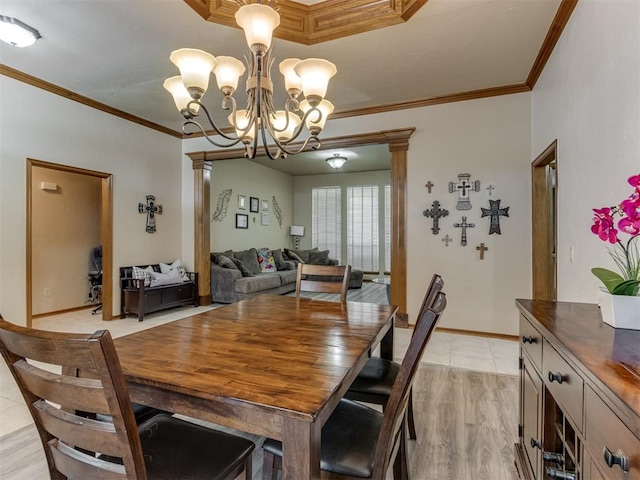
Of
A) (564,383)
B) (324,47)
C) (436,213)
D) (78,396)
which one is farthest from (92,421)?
(436,213)

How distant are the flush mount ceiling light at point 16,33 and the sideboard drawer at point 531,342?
403 centimetres

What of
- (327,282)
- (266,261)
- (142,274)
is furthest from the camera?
(266,261)

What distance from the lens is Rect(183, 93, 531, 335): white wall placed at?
3.71 meters

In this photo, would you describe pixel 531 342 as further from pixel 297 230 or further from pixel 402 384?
pixel 297 230

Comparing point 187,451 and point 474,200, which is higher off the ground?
point 474,200

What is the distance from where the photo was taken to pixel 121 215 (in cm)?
460

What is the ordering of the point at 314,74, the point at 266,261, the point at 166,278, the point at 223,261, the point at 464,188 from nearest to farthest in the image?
1. the point at 314,74
2. the point at 464,188
3. the point at 166,278
4. the point at 223,261
5. the point at 266,261

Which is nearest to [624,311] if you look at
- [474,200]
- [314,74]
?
[314,74]

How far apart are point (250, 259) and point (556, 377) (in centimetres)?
595

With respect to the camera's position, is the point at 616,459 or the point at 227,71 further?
the point at 227,71

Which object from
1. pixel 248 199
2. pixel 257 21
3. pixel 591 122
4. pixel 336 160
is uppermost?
pixel 336 160

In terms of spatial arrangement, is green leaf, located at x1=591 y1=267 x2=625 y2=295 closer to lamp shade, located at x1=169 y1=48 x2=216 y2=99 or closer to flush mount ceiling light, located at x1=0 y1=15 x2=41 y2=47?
lamp shade, located at x1=169 y1=48 x2=216 y2=99

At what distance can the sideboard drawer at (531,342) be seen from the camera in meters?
1.25

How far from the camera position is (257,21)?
183 cm
